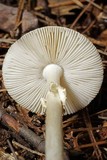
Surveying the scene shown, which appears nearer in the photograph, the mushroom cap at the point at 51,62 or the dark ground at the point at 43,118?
the mushroom cap at the point at 51,62

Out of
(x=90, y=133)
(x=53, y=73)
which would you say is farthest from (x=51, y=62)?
(x=90, y=133)

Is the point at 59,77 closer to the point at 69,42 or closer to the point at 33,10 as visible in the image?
the point at 69,42

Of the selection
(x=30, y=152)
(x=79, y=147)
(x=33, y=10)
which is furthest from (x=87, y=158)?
(x=33, y=10)

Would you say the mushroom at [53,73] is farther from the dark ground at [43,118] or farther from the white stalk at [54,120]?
the dark ground at [43,118]

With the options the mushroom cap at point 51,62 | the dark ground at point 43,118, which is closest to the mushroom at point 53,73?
the mushroom cap at point 51,62

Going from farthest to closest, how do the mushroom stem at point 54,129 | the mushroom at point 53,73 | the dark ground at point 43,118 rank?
the dark ground at point 43,118, the mushroom at point 53,73, the mushroom stem at point 54,129

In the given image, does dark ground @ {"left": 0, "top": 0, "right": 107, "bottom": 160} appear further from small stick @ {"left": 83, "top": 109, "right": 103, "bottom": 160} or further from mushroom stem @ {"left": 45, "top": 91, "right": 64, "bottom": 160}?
mushroom stem @ {"left": 45, "top": 91, "right": 64, "bottom": 160}

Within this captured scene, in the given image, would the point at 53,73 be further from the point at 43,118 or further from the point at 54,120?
the point at 43,118
